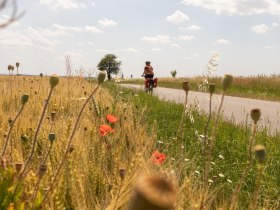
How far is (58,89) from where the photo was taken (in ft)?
23.9

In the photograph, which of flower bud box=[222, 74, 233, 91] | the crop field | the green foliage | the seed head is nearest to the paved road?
the crop field

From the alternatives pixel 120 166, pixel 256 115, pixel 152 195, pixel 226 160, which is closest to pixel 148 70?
pixel 226 160

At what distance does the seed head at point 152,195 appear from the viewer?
0.29m

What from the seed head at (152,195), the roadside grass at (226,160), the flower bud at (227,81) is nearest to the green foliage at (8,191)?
the flower bud at (227,81)

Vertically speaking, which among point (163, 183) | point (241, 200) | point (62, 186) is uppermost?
point (163, 183)

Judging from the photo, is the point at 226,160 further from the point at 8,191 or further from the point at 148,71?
the point at 148,71

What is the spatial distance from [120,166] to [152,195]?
189 centimetres

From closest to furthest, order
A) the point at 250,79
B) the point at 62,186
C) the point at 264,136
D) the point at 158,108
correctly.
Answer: the point at 62,186
the point at 264,136
the point at 158,108
the point at 250,79

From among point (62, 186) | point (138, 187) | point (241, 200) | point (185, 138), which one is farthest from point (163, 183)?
point (185, 138)

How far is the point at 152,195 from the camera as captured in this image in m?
0.30

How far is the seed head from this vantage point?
29cm

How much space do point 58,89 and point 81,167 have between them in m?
5.34

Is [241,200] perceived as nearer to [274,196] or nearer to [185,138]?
[274,196]

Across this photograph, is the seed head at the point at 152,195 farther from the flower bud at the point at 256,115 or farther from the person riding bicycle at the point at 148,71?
the person riding bicycle at the point at 148,71
